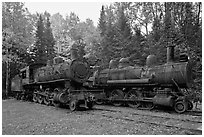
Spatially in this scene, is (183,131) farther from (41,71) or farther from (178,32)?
(178,32)

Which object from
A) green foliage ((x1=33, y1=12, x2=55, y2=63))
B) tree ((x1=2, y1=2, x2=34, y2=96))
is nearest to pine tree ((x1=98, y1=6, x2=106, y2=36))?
green foliage ((x1=33, y1=12, x2=55, y2=63))

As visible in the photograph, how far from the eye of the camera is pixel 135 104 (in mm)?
14062

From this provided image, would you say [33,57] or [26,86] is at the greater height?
[33,57]

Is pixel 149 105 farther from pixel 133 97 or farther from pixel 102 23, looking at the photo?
pixel 102 23

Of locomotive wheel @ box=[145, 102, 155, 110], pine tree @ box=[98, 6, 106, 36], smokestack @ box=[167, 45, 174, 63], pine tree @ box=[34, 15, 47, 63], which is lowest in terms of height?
locomotive wheel @ box=[145, 102, 155, 110]

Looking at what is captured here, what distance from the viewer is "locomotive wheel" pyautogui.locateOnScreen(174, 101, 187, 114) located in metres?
11.3

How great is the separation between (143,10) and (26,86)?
20.4 meters

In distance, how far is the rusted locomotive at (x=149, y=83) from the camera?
38.5ft

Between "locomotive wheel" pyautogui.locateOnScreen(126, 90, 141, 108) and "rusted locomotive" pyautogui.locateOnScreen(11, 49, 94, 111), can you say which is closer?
"rusted locomotive" pyautogui.locateOnScreen(11, 49, 94, 111)

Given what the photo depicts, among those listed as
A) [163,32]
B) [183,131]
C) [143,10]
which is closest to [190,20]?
[163,32]

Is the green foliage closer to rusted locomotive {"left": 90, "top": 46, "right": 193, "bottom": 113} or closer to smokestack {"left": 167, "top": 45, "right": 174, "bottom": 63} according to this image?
rusted locomotive {"left": 90, "top": 46, "right": 193, "bottom": 113}

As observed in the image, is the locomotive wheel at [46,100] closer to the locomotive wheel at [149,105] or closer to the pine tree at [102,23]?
the locomotive wheel at [149,105]

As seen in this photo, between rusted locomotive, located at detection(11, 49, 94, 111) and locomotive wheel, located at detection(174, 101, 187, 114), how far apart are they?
4463mm

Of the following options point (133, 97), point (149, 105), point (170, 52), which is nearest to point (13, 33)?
point (133, 97)
